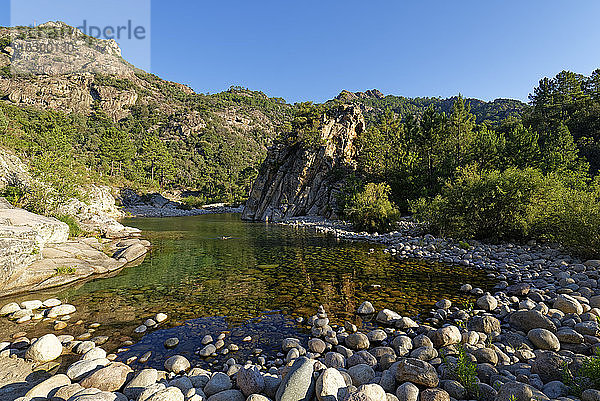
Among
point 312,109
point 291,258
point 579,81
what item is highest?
point 579,81

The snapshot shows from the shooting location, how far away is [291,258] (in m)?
17.3

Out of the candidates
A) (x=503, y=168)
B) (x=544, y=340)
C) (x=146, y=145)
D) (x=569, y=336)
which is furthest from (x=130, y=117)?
(x=569, y=336)

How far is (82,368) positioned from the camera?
527cm

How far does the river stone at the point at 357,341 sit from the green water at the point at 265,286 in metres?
1.83

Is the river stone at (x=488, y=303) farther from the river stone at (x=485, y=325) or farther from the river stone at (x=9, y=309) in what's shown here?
the river stone at (x=9, y=309)

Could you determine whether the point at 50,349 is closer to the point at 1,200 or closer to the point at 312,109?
the point at 1,200

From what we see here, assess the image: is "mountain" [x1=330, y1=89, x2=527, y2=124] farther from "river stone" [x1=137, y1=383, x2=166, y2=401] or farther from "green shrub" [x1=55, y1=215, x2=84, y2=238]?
"river stone" [x1=137, y1=383, x2=166, y2=401]

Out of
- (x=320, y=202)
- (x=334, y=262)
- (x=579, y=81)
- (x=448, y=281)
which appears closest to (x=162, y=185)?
(x=320, y=202)

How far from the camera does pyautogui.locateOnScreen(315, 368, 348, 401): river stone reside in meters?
3.94

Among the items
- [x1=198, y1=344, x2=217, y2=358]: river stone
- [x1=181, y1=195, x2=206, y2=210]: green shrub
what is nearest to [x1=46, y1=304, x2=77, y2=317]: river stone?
[x1=198, y1=344, x2=217, y2=358]: river stone

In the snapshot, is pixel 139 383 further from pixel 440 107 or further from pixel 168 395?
pixel 440 107

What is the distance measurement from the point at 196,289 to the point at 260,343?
539 centimetres

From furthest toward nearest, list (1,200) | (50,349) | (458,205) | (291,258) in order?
(458,205), (291,258), (1,200), (50,349)

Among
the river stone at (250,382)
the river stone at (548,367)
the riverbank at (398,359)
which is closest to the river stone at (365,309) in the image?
the riverbank at (398,359)
